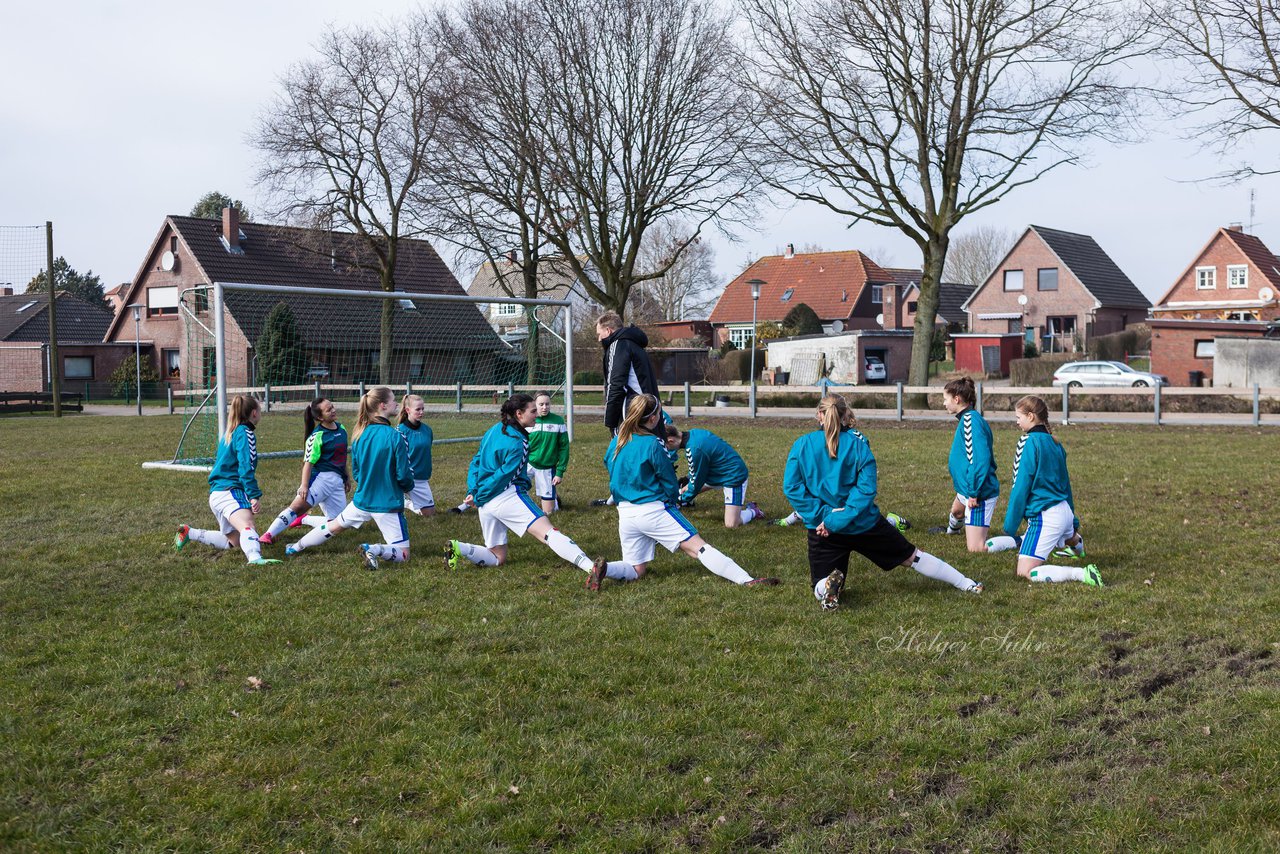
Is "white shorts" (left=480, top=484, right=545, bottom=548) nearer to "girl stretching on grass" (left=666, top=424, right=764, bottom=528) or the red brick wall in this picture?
"girl stretching on grass" (left=666, top=424, right=764, bottom=528)

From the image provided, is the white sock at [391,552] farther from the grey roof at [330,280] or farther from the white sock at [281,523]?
the grey roof at [330,280]

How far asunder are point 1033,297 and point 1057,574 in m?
58.4

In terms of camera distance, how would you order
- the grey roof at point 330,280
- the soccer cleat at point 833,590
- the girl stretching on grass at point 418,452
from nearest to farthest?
the soccer cleat at point 833,590 < the girl stretching on grass at point 418,452 < the grey roof at point 330,280

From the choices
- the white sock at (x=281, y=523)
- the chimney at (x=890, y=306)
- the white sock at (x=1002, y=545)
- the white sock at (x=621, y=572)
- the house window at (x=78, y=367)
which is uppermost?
the chimney at (x=890, y=306)

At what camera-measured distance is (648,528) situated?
25.7 feet

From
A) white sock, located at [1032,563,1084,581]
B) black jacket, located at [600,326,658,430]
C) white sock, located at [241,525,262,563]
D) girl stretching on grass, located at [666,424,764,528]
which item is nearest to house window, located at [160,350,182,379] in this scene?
black jacket, located at [600,326,658,430]

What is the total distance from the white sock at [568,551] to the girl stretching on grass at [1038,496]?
10.1 ft

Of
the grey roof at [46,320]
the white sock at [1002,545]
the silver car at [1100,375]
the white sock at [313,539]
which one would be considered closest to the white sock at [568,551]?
the white sock at [313,539]

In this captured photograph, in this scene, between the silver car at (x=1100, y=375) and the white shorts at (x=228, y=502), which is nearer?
the white shorts at (x=228, y=502)

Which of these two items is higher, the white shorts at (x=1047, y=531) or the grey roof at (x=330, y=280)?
the grey roof at (x=330, y=280)

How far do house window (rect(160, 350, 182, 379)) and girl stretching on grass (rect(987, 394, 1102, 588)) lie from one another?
47153 millimetres

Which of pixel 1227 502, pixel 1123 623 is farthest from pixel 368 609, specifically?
pixel 1227 502

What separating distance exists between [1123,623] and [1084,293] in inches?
2299

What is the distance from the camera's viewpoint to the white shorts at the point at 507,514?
842 centimetres
